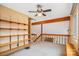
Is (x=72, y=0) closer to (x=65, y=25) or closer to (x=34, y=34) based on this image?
(x=65, y=25)

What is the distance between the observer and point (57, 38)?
22.9 feet

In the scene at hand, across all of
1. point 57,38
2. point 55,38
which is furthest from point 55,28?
point 57,38

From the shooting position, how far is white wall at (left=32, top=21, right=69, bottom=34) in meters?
7.39

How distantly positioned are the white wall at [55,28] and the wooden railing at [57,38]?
0.67 m

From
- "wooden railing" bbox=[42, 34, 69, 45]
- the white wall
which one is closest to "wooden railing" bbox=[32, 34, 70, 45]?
"wooden railing" bbox=[42, 34, 69, 45]

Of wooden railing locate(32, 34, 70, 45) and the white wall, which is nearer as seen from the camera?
wooden railing locate(32, 34, 70, 45)

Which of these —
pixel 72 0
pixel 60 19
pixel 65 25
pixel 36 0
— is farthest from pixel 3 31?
pixel 65 25

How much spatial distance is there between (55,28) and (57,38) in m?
1.15

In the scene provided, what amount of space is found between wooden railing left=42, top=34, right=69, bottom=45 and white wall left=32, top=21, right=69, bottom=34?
2.20 feet

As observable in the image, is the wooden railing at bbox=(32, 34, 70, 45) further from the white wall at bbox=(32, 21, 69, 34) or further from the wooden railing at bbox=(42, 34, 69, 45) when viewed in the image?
the white wall at bbox=(32, 21, 69, 34)

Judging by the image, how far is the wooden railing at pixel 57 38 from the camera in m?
6.62

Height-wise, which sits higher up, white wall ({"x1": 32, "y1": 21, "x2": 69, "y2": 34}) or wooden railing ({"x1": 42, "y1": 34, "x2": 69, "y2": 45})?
white wall ({"x1": 32, "y1": 21, "x2": 69, "y2": 34})

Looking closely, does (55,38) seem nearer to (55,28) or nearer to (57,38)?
(57,38)

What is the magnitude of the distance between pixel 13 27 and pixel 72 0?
292 cm
